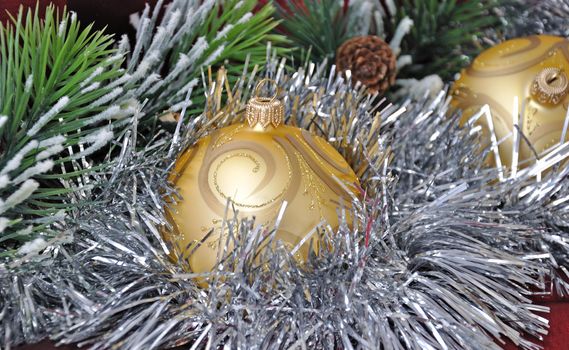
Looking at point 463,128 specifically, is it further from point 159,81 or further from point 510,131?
point 159,81

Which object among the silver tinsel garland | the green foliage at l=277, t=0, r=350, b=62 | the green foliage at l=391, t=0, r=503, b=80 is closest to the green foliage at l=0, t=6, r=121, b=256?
the silver tinsel garland

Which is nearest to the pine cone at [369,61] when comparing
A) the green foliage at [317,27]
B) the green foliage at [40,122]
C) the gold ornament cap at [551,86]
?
the green foliage at [317,27]

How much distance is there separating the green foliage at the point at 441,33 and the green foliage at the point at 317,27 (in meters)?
0.07

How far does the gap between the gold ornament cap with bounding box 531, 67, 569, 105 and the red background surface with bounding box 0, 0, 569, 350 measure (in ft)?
0.58

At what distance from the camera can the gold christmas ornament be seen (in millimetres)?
413

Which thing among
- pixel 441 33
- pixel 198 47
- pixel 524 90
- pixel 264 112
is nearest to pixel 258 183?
pixel 264 112

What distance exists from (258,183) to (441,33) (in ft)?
1.26

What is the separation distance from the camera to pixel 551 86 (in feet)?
1.82

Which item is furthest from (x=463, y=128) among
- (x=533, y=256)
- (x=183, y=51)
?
(x=183, y=51)

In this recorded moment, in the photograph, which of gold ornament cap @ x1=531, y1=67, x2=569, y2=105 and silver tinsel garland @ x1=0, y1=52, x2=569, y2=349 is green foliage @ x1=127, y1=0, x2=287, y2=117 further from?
gold ornament cap @ x1=531, y1=67, x2=569, y2=105

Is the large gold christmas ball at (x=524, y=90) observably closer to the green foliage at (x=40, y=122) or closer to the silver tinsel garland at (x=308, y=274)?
the silver tinsel garland at (x=308, y=274)

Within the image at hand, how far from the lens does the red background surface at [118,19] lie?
1.40 feet

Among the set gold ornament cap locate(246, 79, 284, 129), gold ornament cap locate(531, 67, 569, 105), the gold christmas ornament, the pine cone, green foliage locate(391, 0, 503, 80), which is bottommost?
the gold christmas ornament

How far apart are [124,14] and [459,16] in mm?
362
